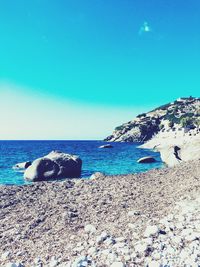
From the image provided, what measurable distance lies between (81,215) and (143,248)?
5071mm

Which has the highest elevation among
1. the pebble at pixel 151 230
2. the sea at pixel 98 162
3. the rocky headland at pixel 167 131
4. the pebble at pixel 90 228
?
the rocky headland at pixel 167 131

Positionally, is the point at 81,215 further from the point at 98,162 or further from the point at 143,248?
the point at 98,162

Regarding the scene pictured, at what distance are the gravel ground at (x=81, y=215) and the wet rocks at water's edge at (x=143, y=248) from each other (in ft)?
0.13

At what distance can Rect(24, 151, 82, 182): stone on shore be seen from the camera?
1283 inches

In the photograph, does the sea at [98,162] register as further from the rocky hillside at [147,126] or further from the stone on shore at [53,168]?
the rocky hillside at [147,126]

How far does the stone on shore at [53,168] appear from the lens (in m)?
32.6

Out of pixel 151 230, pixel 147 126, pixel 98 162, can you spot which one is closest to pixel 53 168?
pixel 98 162

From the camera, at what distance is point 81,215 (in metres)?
13.9

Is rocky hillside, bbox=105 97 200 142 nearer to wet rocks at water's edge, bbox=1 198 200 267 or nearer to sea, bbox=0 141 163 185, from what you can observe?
sea, bbox=0 141 163 185

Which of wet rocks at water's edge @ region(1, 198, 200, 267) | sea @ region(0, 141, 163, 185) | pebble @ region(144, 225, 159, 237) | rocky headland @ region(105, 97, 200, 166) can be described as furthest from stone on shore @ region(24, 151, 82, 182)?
pebble @ region(144, 225, 159, 237)

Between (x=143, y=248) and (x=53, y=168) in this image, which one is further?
(x=53, y=168)

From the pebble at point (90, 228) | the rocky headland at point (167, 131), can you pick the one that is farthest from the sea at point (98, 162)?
the pebble at point (90, 228)

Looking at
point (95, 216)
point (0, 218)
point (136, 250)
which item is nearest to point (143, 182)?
point (95, 216)

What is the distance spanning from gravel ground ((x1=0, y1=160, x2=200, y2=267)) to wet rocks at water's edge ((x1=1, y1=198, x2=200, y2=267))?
40mm
